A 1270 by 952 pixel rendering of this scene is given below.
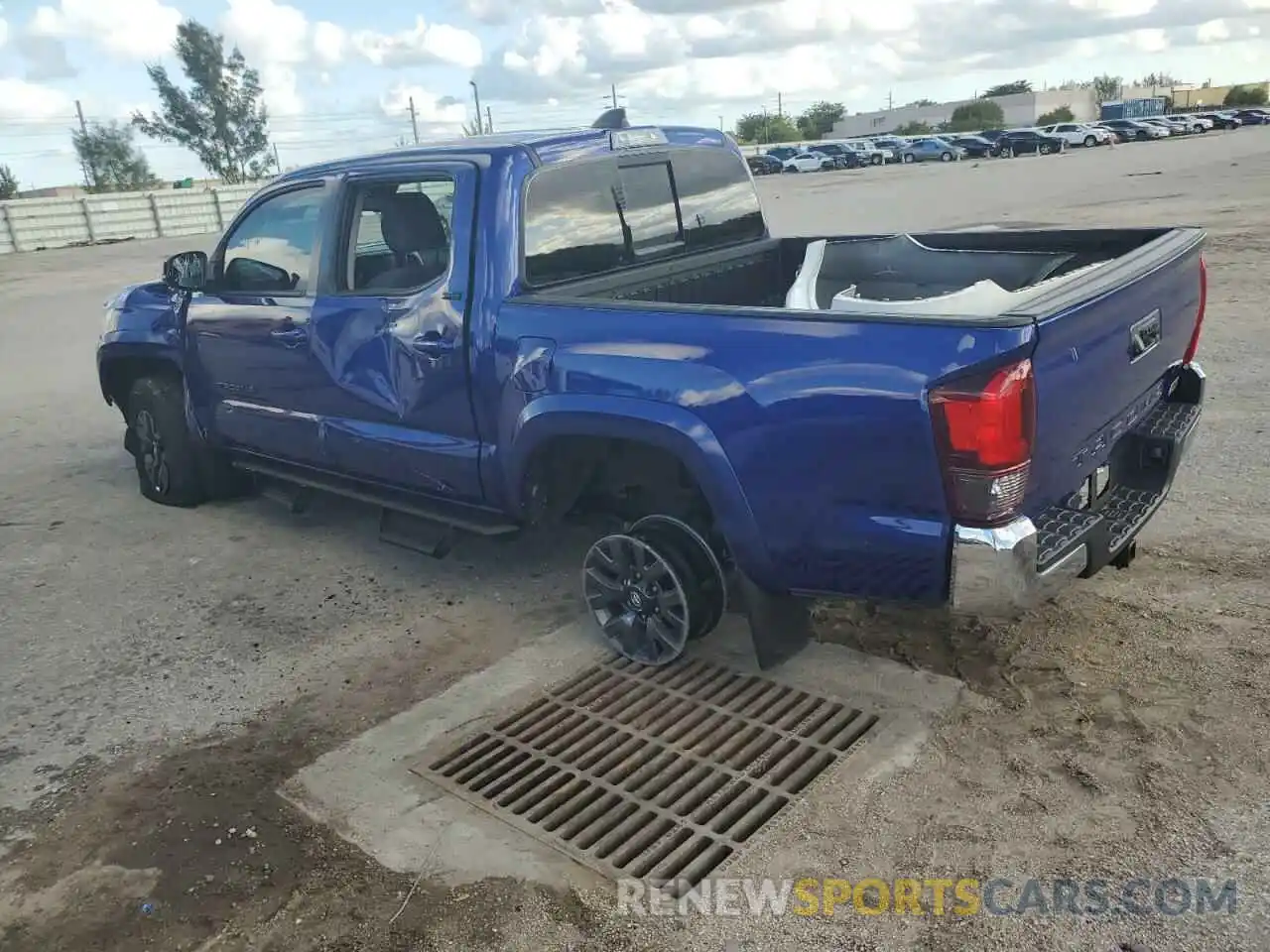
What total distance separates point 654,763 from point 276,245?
313 centimetres

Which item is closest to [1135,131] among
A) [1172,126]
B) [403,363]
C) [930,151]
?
[1172,126]

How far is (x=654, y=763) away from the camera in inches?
133

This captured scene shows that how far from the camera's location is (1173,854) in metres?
2.73

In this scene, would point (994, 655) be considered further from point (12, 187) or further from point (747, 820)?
point (12, 187)

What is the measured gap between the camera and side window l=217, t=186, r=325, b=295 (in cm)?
479

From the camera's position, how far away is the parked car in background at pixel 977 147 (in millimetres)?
51844

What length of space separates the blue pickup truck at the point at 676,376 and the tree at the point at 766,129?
316 feet

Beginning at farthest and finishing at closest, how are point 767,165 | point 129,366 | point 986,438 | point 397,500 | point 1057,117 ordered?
point 1057,117
point 767,165
point 129,366
point 397,500
point 986,438

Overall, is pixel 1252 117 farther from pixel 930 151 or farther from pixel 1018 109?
pixel 1018 109

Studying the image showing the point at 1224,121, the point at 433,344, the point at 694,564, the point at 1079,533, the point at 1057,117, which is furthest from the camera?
the point at 1057,117

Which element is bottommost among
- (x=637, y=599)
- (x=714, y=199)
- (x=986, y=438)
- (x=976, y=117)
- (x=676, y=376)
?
(x=637, y=599)

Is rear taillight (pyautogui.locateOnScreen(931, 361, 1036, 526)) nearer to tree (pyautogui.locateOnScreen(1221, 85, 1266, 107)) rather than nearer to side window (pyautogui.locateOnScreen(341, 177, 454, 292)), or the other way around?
side window (pyautogui.locateOnScreen(341, 177, 454, 292))

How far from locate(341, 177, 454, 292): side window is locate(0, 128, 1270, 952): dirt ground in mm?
1395

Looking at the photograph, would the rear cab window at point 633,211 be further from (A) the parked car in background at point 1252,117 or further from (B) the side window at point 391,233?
(A) the parked car in background at point 1252,117
